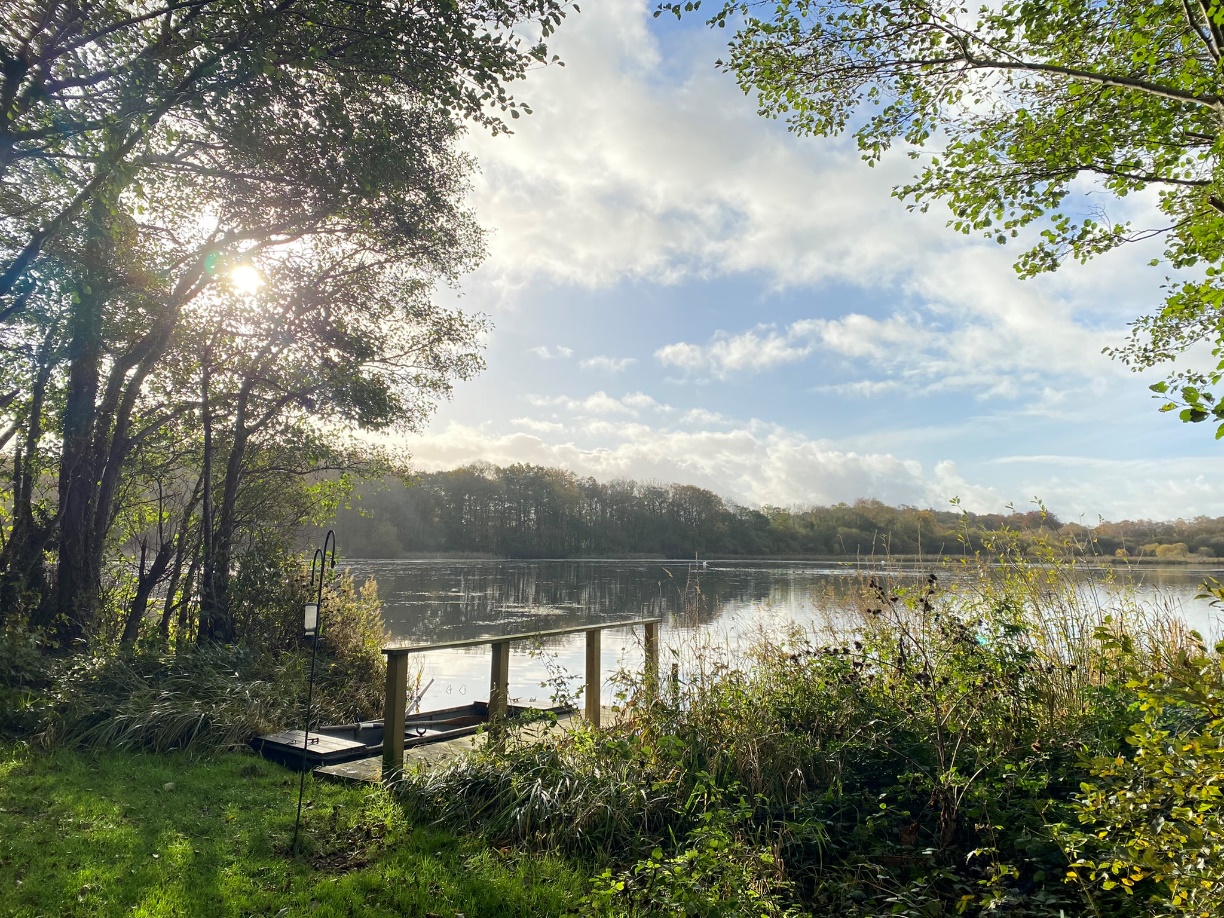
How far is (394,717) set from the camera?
4.84 metres

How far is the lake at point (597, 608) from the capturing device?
6156mm

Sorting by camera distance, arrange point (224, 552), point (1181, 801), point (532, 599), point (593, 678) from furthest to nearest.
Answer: point (532, 599)
point (224, 552)
point (593, 678)
point (1181, 801)

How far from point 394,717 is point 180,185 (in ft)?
22.0

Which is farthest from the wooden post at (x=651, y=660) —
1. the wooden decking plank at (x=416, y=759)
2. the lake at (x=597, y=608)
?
the wooden decking plank at (x=416, y=759)

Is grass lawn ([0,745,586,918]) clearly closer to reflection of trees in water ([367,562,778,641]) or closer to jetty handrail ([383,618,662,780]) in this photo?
jetty handrail ([383,618,662,780])

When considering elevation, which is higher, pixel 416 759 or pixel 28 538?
pixel 28 538

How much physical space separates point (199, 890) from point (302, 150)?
21.4ft

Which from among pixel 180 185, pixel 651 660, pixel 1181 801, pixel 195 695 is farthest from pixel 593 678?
pixel 180 185

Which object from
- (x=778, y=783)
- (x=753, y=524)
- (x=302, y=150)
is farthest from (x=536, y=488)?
(x=778, y=783)

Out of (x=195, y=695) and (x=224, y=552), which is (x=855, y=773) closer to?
(x=195, y=695)

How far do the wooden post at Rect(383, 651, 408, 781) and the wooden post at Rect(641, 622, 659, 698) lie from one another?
5.62 ft

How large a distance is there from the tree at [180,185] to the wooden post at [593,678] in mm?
4457

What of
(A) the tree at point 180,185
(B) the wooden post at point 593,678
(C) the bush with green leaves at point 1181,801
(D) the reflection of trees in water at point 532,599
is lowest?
(D) the reflection of trees in water at point 532,599

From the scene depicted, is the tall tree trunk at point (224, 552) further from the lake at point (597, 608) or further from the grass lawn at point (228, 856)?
the grass lawn at point (228, 856)
